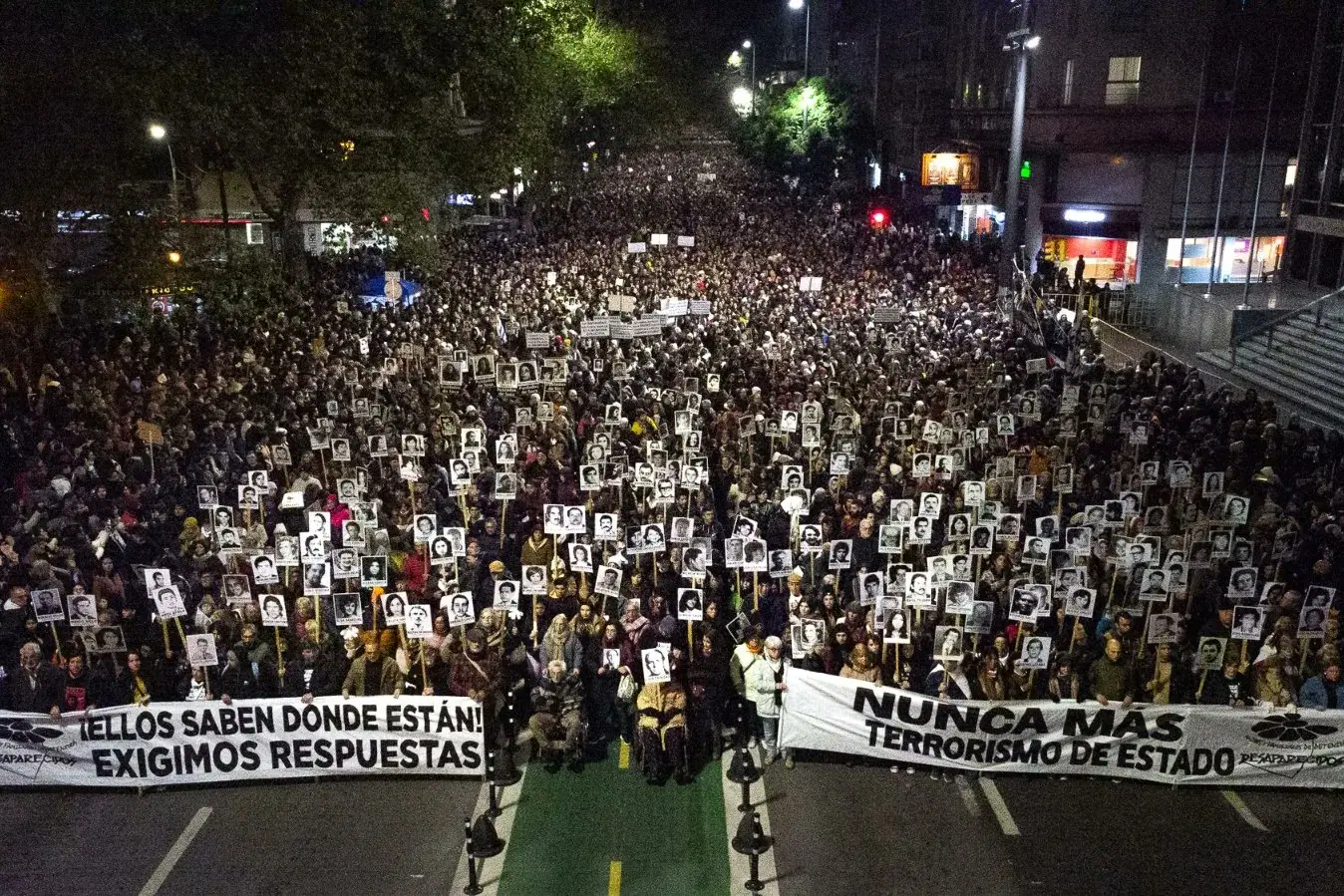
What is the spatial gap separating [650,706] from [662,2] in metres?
100

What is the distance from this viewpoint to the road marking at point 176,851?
9.46 meters

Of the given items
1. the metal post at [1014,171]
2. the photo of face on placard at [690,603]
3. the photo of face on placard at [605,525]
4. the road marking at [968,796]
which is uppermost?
the metal post at [1014,171]

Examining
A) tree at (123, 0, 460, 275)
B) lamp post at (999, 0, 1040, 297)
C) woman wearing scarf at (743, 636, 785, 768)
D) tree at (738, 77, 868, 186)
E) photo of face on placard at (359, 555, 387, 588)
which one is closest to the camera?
woman wearing scarf at (743, 636, 785, 768)

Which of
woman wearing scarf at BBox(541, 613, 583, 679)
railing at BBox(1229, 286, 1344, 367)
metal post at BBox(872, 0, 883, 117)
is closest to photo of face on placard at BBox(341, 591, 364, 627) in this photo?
woman wearing scarf at BBox(541, 613, 583, 679)

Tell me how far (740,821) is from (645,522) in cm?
536

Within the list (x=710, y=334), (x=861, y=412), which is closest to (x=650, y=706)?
(x=861, y=412)

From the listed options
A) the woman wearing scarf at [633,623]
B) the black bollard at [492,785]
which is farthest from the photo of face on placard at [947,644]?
the black bollard at [492,785]

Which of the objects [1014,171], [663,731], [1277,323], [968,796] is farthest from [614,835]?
[1014,171]

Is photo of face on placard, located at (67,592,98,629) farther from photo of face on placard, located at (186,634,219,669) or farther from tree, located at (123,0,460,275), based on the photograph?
tree, located at (123,0,460,275)

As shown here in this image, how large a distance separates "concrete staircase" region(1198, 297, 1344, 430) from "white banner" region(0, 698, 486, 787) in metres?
17.9

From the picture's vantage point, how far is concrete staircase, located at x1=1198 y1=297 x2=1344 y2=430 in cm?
2256

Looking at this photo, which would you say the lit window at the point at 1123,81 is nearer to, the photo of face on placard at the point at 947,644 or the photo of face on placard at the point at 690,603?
the photo of face on placard at the point at 947,644

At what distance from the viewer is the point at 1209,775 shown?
35.1ft

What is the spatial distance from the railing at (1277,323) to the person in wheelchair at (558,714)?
21116 millimetres
